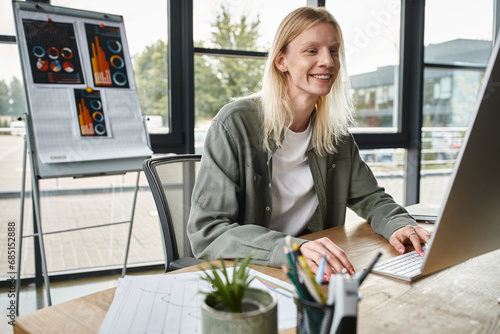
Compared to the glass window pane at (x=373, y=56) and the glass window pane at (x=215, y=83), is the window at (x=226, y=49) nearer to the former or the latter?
the glass window pane at (x=215, y=83)

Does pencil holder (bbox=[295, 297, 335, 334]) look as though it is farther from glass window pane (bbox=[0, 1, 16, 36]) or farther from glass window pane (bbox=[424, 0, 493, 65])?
glass window pane (bbox=[424, 0, 493, 65])

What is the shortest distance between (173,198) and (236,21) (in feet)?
6.14

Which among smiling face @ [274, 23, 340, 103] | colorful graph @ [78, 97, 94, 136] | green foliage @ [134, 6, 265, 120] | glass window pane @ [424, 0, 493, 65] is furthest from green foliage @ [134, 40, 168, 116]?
glass window pane @ [424, 0, 493, 65]

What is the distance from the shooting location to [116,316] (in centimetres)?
69

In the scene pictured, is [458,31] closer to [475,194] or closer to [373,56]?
[373,56]

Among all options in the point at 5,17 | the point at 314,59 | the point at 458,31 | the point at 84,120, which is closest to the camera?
the point at 314,59

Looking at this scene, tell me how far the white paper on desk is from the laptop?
0.79ft

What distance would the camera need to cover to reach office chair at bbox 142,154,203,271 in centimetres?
131

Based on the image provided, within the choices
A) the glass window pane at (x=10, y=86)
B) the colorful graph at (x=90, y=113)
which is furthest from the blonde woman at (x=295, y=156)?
the glass window pane at (x=10, y=86)

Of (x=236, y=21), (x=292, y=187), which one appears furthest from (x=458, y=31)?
(x=292, y=187)

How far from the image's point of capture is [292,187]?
1.48 meters

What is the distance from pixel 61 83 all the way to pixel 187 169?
97 centimetres

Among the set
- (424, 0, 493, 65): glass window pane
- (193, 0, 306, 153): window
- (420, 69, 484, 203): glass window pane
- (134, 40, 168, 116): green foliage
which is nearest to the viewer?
(134, 40, 168, 116): green foliage

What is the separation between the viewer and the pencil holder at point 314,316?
46 centimetres
